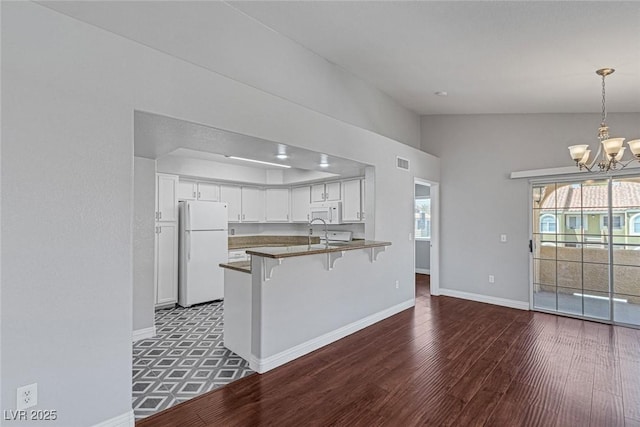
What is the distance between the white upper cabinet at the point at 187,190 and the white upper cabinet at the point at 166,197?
1.17 ft

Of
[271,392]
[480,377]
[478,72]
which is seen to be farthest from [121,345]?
[478,72]

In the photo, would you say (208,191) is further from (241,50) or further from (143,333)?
(241,50)

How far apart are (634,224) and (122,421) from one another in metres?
5.89

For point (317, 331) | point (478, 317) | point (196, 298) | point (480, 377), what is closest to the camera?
point (480, 377)

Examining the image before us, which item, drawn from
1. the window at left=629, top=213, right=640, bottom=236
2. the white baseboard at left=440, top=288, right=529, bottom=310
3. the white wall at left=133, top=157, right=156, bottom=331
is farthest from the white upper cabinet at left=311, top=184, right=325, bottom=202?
the window at left=629, top=213, right=640, bottom=236

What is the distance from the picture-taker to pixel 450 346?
350 cm

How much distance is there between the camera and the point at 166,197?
5.00 m

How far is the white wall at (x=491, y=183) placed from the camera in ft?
15.6

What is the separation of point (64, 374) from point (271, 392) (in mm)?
1419

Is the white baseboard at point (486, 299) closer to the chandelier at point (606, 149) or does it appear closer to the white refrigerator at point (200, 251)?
the chandelier at point (606, 149)

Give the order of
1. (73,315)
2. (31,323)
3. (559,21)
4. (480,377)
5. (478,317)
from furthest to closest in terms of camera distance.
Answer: (478,317) < (480,377) < (559,21) < (73,315) < (31,323)

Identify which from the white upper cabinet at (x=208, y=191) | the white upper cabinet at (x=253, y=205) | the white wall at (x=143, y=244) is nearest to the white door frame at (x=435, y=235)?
the white upper cabinet at (x=253, y=205)

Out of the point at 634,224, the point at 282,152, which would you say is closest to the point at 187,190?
the point at 282,152

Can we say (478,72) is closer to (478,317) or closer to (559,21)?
(559,21)
